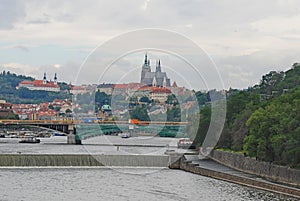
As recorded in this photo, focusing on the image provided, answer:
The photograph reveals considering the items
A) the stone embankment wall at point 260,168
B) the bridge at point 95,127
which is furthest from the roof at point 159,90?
the bridge at point 95,127

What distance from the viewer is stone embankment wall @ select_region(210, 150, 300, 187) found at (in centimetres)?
3728

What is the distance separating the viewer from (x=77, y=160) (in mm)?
47219

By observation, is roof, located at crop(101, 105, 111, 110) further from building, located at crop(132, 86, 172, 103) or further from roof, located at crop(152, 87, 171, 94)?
roof, located at crop(152, 87, 171, 94)

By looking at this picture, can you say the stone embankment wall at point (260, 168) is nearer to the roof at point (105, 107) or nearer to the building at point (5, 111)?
the roof at point (105, 107)

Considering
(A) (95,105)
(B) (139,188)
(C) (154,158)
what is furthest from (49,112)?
(B) (139,188)

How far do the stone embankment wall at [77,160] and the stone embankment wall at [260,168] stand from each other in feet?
15.1

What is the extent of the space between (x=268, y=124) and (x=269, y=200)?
12150 mm

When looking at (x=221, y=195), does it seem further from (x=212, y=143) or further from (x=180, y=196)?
(x=212, y=143)

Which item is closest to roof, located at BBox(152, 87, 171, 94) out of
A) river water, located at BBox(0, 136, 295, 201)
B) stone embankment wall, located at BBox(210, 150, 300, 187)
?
stone embankment wall, located at BBox(210, 150, 300, 187)

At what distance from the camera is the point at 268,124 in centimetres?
4378

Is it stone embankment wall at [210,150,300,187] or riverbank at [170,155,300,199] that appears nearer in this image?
riverbank at [170,155,300,199]

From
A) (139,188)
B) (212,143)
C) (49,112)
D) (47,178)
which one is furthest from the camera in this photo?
(49,112)

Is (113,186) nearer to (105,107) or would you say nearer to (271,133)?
(271,133)

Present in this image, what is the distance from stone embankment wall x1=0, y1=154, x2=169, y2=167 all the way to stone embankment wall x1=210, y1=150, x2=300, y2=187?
15.1ft
